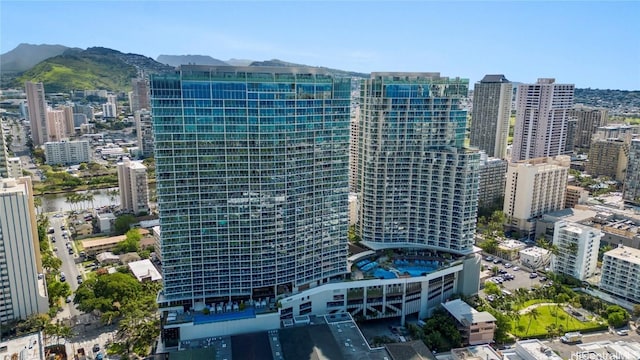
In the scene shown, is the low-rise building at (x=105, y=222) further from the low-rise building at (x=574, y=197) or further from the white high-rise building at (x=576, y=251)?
the low-rise building at (x=574, y=197)

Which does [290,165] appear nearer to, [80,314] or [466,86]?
[466,86]

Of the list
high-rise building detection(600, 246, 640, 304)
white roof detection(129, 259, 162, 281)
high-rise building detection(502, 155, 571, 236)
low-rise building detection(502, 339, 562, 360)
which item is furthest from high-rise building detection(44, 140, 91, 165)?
high-rise building detection(600, 246, 640, 304)

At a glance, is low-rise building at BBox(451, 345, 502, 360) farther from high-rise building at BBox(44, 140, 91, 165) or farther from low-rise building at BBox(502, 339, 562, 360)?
high-rise building at BBox(44, 140, 91, 165)

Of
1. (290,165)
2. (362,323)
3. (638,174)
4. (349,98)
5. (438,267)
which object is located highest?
(349,98)

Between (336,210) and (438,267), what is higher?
(336,210)

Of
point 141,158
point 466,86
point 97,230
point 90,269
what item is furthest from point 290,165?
point 141,158

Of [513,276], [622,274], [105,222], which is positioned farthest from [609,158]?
[105,222]

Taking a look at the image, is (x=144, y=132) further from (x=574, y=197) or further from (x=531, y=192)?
(x=574, y=197)

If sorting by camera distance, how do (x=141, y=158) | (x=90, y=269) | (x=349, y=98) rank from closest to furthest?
(x=349, y=98)
(x=90, y=269)
(x=141, y=158)
